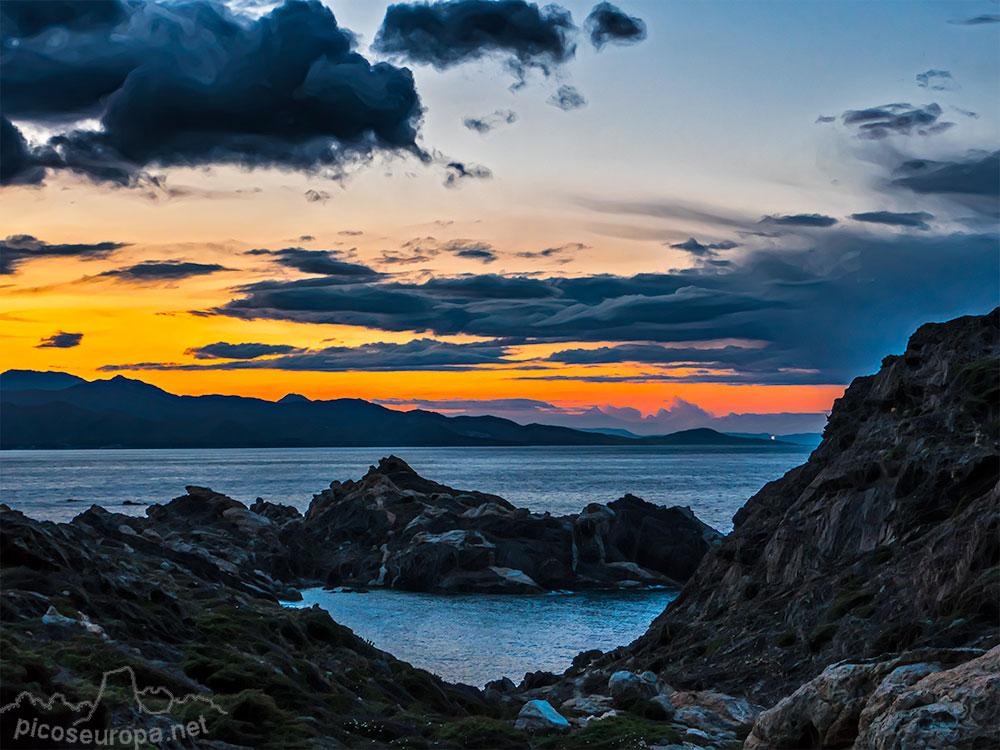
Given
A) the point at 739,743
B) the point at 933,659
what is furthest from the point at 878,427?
the point at 933,659

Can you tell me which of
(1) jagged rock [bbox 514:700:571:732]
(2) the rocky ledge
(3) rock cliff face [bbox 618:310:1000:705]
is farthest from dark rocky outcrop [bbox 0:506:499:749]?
(2) the rocky ledge

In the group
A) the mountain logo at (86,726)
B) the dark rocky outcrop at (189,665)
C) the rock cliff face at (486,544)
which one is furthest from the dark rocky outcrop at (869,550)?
the rock cliff face at (486,544)

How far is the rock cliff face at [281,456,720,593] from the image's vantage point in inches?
4146

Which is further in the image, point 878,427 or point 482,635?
point 482,635

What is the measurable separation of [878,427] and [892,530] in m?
10.7

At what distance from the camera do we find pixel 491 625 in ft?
280

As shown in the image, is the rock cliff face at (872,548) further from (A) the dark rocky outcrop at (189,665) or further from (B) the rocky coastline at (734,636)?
(A) the dark rocky outcrop at (189,665)

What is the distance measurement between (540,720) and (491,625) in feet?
176

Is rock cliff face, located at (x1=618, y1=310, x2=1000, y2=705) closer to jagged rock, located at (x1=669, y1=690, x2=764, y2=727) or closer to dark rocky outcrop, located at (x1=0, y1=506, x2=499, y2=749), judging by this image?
jagged rock, located at (x1=669, y1=690, x2=764, y2=727)

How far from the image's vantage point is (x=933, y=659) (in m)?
15.9

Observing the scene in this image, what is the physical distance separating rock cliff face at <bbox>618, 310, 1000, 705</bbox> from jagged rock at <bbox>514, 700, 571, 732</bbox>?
36.2ft

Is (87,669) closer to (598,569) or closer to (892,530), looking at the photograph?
(892,530)

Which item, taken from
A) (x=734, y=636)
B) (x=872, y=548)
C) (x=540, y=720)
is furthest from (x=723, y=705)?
(x=872, y=548)

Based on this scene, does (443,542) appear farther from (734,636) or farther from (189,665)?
(189,665)
